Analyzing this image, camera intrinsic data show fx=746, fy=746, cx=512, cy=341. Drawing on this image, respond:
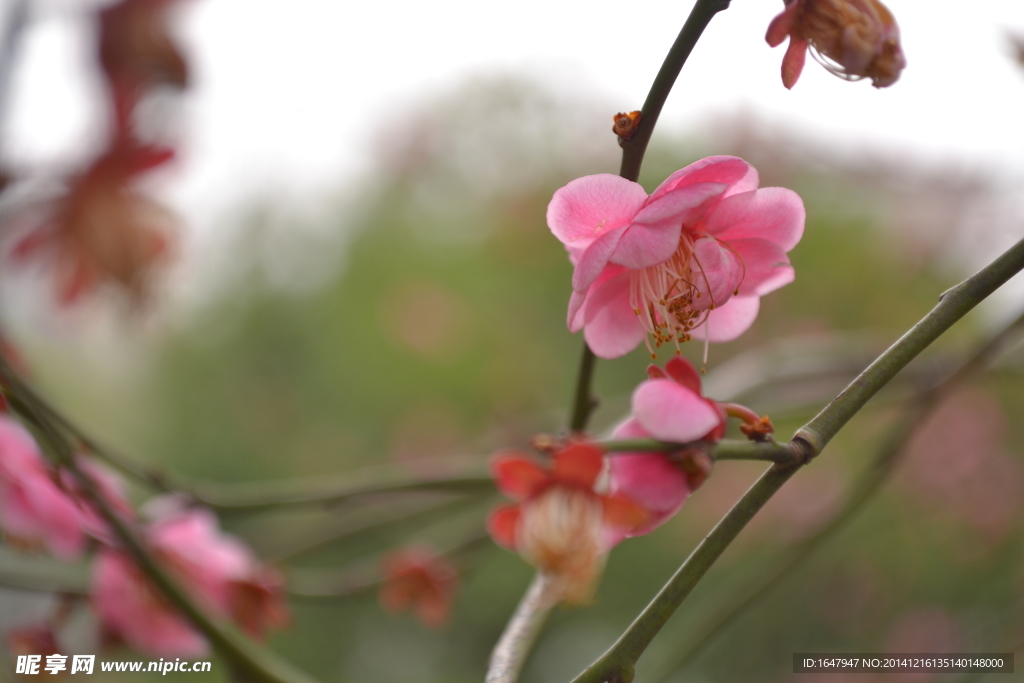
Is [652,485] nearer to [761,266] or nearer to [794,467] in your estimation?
[794,467]

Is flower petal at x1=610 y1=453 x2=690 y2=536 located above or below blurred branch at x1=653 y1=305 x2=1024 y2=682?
above

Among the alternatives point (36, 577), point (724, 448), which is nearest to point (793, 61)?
point (724, 448)

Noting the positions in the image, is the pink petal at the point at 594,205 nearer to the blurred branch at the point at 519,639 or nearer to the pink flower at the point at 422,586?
the blurred branch at the point at 519,639

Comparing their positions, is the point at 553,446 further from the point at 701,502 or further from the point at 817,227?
the point at 817,227

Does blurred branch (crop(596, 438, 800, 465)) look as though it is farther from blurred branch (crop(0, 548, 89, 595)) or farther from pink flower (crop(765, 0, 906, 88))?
blurred branch (crop(0, 548, 89, 595))

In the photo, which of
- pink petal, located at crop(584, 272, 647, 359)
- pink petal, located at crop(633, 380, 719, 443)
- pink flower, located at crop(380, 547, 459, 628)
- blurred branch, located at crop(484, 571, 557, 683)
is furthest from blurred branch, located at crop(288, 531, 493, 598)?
pink petal, located at crop(633, 380, 719, 443)

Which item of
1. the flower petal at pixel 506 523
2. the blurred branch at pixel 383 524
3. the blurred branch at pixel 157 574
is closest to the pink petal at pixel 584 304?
the flower petal at pixel 506 523
